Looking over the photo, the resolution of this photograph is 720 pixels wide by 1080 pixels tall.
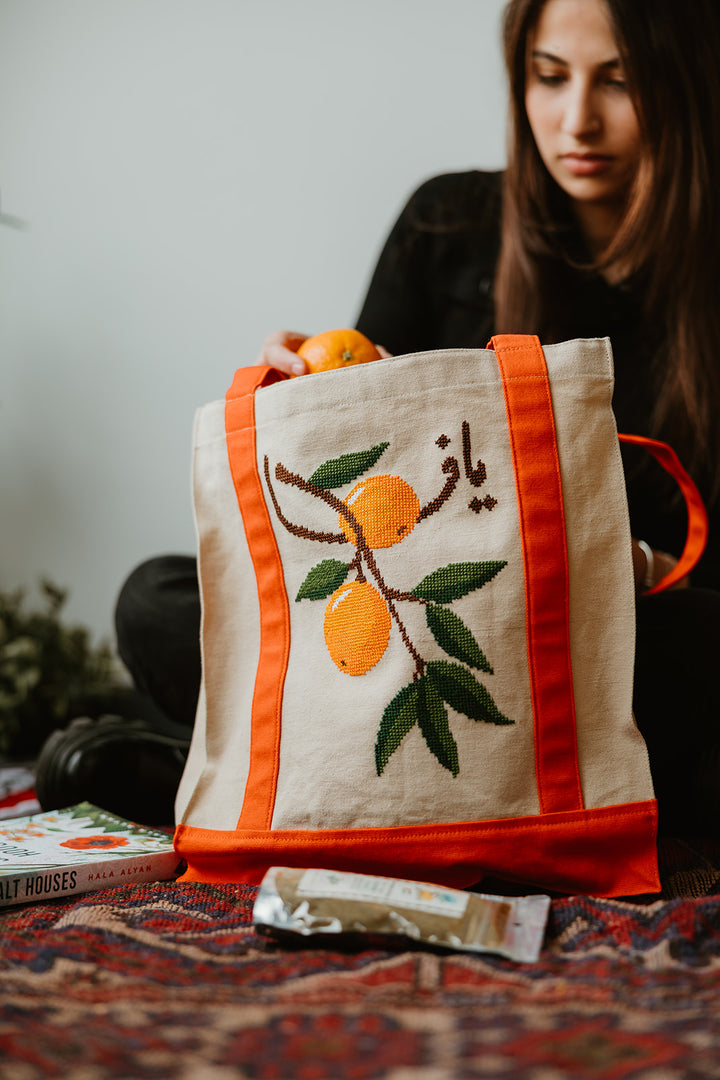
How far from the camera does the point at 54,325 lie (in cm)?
148

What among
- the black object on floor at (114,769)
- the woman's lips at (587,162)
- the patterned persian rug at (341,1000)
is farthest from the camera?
the woman's lips at (587,162)

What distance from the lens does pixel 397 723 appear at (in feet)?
1.93

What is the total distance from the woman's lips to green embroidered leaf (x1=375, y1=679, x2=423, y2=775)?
0.64 meters

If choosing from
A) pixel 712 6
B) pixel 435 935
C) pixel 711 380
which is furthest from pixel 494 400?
pixel 712 6

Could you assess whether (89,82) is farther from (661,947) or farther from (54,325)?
(661,947)

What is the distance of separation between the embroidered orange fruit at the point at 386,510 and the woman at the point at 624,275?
7.1 inches

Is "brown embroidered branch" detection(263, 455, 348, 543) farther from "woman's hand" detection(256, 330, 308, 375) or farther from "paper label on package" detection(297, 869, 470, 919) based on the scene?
"paper label on package" detection(297, 869, 470, 919)

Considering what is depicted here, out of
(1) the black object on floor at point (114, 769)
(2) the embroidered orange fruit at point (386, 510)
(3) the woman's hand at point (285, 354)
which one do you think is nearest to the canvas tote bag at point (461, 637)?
(2) the embroidered orange fruit at point (386, 510)

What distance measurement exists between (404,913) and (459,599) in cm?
20

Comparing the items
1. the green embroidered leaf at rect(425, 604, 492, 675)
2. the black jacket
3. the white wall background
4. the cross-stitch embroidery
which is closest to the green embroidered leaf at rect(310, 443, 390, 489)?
the cross-stitch embroidery

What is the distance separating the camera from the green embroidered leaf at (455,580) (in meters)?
0.59

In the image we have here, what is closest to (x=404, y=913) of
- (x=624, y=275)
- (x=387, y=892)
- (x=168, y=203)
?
(x=387, y=892)

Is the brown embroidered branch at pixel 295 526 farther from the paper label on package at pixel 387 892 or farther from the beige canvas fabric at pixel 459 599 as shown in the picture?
the paper label on package at pixel 387 892

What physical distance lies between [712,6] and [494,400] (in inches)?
24.5
